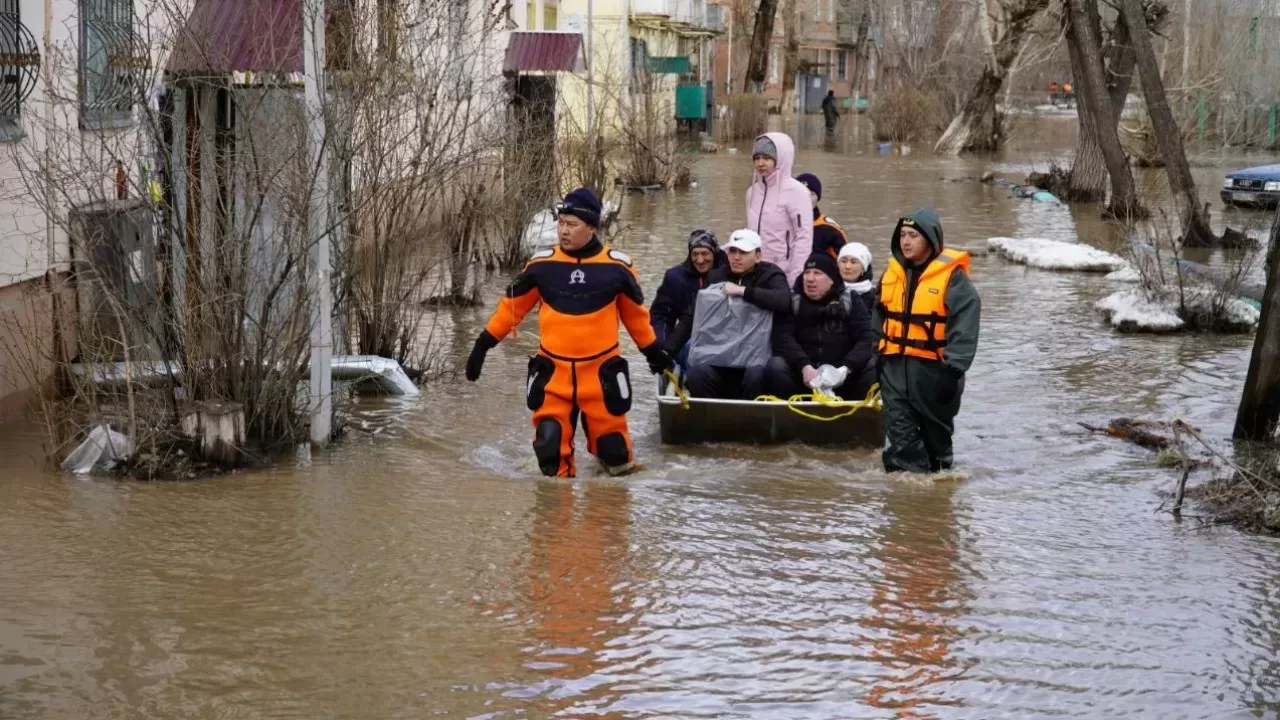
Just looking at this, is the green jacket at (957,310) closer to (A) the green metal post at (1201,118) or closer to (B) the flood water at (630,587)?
(B) the flood water at (630,587)

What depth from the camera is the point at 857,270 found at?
995 centimetres

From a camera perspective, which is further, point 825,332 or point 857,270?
point 825,332

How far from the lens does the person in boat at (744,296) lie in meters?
10.0

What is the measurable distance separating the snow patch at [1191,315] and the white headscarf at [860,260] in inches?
211

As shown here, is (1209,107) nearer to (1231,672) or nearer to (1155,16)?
(1155,16)

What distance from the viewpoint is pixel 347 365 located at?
36.2ft

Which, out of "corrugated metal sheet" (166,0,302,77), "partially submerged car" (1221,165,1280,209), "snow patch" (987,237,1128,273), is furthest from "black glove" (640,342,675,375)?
"partially submerged car" (1221,165,1280,209)

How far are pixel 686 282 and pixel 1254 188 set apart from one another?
1889 cm

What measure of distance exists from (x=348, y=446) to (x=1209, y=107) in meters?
38.2

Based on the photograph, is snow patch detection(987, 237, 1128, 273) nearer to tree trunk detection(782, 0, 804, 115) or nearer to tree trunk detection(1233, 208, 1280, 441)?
tree trunk detection(1233, 208, 1280, 441)

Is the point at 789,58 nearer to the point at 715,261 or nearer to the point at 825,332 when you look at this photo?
the point at 715,261

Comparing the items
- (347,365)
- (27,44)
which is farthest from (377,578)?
(27,44)

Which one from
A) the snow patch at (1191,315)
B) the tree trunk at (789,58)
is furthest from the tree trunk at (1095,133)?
the tree trunk at (789,58)

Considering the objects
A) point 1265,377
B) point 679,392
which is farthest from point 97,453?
point 1265,377
